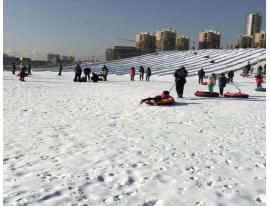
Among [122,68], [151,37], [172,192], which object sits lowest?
[172,192]

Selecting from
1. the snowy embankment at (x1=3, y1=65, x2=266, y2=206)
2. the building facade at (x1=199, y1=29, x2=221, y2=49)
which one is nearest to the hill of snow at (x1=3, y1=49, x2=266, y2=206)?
the snowy embankment at (x1=3, y1=65, x2=266, y2=206)

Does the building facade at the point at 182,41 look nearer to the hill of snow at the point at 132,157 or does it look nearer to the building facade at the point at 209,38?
the building facade at the point at 209,38

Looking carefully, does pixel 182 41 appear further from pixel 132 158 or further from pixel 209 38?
pixel 132 158

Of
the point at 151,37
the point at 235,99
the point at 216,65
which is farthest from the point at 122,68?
the point at 151,37

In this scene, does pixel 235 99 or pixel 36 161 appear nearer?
pixel 36 161

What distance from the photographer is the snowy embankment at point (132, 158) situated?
4469mm

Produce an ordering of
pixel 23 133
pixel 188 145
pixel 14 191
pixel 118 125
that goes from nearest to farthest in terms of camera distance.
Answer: pixel 14 191
pixel 188 145
pixel 23 133
pixel 118 125

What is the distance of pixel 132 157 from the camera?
6016mm

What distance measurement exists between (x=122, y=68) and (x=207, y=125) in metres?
36.9

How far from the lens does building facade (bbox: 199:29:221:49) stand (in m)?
116

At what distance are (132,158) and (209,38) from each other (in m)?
123

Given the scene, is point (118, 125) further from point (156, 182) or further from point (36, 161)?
point (156, 182)

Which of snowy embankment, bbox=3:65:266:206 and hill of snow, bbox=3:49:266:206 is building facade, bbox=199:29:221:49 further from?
snowy embankment, bbox=3:65:266:206

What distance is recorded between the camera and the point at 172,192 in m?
4.59
